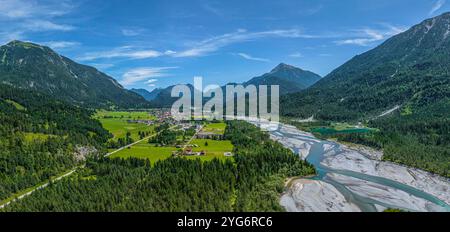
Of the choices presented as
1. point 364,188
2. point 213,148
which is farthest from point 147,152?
point 364,188

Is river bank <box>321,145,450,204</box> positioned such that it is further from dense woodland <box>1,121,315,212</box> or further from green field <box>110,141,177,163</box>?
green field <box>110,141,177,163</box>

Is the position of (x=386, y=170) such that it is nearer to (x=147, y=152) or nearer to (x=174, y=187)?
(x=174, y=187)

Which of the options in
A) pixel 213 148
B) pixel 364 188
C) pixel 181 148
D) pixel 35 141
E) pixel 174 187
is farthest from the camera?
pixel 181 148

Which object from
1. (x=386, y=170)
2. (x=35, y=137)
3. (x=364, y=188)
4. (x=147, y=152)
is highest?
(x=35, y=137)

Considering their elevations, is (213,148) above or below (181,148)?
above

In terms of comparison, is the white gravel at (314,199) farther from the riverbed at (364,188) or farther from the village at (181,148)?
the village at (181,148)

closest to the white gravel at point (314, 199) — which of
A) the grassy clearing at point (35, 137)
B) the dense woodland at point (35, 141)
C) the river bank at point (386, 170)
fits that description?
the river bank at point (386, 170)

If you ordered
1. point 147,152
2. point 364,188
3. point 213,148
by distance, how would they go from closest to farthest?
1. point 364,188
2. point 147,152
3. point 213,148
